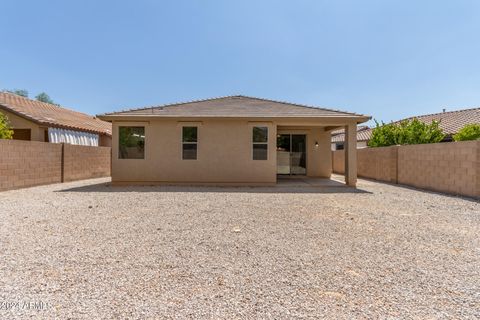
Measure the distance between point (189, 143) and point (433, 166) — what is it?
997 centimetres

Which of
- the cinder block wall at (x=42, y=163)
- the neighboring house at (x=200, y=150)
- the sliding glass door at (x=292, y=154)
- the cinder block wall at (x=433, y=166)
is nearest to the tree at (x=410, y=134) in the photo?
the cinder block wall at (x=433, y=166)

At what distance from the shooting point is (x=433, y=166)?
1111 centimetres

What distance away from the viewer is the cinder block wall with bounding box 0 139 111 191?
10.3 metres

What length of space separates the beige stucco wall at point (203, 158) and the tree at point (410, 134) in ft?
33.7

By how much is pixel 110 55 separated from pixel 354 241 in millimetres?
20517

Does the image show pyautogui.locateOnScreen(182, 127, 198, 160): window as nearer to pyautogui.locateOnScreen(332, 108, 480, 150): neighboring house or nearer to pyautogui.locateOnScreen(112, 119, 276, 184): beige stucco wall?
pyautogui.locateOnScreen(112, 119, 276, 184): beige stucco wall

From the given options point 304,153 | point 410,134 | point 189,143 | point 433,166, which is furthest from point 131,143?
point 410,134

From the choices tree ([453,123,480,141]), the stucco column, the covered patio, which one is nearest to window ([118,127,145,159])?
the covered patio

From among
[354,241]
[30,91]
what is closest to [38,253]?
[354,241]

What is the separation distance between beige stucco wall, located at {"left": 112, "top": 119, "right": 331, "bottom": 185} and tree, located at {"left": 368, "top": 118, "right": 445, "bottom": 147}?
1026 cm

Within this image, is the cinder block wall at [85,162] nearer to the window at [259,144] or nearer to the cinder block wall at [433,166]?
the window at [259,144]

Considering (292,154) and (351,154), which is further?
(292,154)

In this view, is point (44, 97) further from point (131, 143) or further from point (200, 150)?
point (200, 150)

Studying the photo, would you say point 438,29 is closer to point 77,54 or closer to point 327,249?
point 327,249
